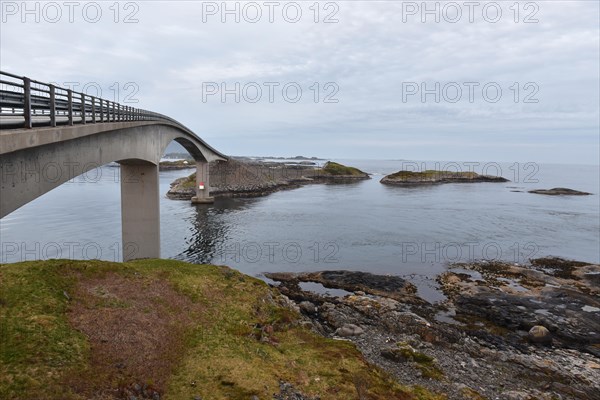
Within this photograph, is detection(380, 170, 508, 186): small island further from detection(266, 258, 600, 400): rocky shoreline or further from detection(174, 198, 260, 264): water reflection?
detection(266, 258, 600, 400): rocky shoreline

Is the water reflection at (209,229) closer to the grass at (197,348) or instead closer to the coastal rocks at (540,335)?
the grass at (197,348)

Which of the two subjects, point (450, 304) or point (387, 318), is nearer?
point (387, 318)

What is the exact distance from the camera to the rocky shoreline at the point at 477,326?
14.9 meters

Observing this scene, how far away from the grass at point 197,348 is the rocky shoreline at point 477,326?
218 centimetres

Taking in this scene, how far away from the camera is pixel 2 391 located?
935 cm

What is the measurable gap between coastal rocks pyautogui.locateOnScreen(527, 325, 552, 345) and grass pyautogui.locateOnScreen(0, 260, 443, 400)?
35.7 ft

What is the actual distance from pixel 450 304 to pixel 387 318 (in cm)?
681

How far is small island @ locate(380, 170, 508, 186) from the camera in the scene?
5128 inches

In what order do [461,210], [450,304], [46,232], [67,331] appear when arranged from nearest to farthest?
[67,331] → [450,304] → [46,232] → [461,210]

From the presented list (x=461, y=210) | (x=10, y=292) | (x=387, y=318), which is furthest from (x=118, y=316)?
(x=461, y=210)

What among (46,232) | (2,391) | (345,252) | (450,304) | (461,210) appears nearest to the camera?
(2,391)

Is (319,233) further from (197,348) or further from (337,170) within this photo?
(337,170)

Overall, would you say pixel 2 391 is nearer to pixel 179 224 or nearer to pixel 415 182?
pixel 179 224

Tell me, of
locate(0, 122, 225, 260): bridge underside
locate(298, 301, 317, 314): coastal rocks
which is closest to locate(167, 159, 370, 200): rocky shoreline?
locate(0, 122, 225, 260): bridge underside
